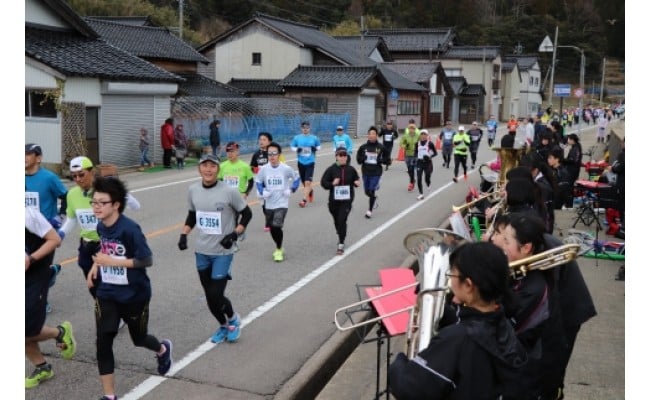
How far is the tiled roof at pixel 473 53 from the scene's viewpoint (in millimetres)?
64938

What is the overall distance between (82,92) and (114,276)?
16452 millimetres

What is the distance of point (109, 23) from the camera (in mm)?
34000

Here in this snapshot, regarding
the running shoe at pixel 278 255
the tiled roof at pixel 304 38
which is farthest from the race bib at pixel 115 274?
the tiled roof at pixel 304 38

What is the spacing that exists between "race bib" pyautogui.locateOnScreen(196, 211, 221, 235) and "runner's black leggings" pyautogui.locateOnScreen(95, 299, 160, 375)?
1.35 meters

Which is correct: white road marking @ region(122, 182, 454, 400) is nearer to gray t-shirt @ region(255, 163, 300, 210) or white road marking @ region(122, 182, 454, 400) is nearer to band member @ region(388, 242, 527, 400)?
gray t-shirt @ region(255, 163, 300, 210)

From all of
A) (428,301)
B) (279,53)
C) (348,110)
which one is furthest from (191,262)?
(279,53)

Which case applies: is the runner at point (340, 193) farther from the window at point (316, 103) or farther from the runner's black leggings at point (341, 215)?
the window at point (316, 103)

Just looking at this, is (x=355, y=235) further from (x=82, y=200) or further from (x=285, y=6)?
(x=285, y=6)

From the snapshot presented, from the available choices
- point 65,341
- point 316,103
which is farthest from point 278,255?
point 316,103

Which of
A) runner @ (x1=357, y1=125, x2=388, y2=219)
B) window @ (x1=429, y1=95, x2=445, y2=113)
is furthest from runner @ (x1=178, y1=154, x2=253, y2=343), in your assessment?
window @ (x1=429, y1=95, x2=445, y2=113)

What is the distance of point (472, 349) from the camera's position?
2678 mm

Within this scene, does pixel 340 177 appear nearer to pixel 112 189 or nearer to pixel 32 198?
pixel 32 198

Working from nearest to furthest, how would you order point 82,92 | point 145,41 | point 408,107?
point 82,92 → point 145,41 → point 408,107

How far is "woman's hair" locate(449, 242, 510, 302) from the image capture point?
2814mm
